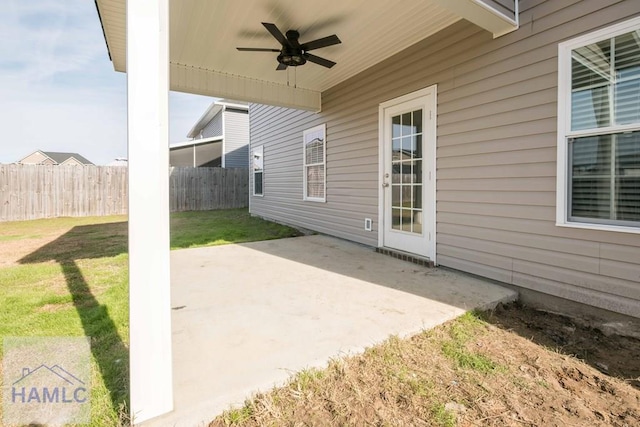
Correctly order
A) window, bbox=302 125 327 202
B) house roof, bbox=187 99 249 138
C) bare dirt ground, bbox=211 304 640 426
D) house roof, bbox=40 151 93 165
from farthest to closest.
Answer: house roof, bbox=40 151 93 165, house roof, bbox=187 99 249 138, window, bbox=302 125 327 202, bare dirt ground, bbox=211 304 640 426

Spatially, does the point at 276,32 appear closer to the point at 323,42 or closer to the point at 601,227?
the point at 323,42

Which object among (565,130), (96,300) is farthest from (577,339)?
(96,300)

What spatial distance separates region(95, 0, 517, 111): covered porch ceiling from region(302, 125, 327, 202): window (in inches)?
43.2

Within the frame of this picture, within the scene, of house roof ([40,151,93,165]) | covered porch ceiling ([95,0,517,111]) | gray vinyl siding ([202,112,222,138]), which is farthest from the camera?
house roof ([40,151,93,165])

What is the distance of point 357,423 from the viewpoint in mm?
1427

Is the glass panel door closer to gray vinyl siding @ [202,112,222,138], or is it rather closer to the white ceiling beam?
the white ceiling beam

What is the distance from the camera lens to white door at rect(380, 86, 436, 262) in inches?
151

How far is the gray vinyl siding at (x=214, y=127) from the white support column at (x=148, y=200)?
1412cm

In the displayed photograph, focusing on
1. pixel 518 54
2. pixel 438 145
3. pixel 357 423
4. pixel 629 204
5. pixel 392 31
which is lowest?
pixel 357 423

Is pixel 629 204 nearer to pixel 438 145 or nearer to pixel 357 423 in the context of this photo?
pixel 438 145

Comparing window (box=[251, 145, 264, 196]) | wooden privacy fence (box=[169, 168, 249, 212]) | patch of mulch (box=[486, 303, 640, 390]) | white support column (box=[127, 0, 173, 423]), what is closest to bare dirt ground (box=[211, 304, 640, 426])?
patch of mulch (box=[486, 303, 640, 390])

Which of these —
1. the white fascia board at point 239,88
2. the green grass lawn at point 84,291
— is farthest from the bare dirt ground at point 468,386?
the white fascia board at point 239,88

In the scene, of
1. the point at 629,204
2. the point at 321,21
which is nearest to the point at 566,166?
the point at 629,204

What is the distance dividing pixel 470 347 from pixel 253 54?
439cm
